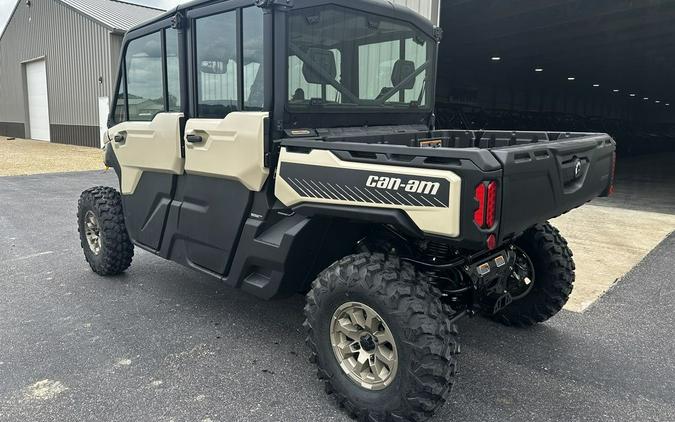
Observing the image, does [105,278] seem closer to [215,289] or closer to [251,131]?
[215,289]

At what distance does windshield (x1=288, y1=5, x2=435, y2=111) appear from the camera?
10.6ft

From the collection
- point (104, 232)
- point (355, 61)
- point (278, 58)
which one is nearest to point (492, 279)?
point (355, 61)

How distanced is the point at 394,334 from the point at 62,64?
2470cm

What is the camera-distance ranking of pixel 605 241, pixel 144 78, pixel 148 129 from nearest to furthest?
pixel 148 129 → pixel 144 78 → pixel 605 241

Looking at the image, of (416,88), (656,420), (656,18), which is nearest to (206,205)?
(416,88)

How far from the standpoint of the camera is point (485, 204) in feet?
7.45

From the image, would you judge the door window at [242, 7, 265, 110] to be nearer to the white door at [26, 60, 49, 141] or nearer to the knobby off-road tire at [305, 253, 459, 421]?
the knobby off-road tire at [305, 253, 459, 421]

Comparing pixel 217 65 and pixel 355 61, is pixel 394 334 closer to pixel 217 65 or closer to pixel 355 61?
pixel 355 61

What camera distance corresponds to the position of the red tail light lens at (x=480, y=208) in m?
2.25

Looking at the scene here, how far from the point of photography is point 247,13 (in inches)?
126

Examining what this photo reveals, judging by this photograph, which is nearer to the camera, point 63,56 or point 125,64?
point 125,64

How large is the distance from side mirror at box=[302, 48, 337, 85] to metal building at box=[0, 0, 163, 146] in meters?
16.5

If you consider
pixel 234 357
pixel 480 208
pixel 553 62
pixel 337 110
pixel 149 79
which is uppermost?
pixel 553 62

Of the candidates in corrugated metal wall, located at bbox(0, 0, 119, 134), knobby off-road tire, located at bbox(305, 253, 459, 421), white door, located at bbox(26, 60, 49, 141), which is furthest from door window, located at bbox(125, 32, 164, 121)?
white door, located at bbox(26, 60, 49, 141)
